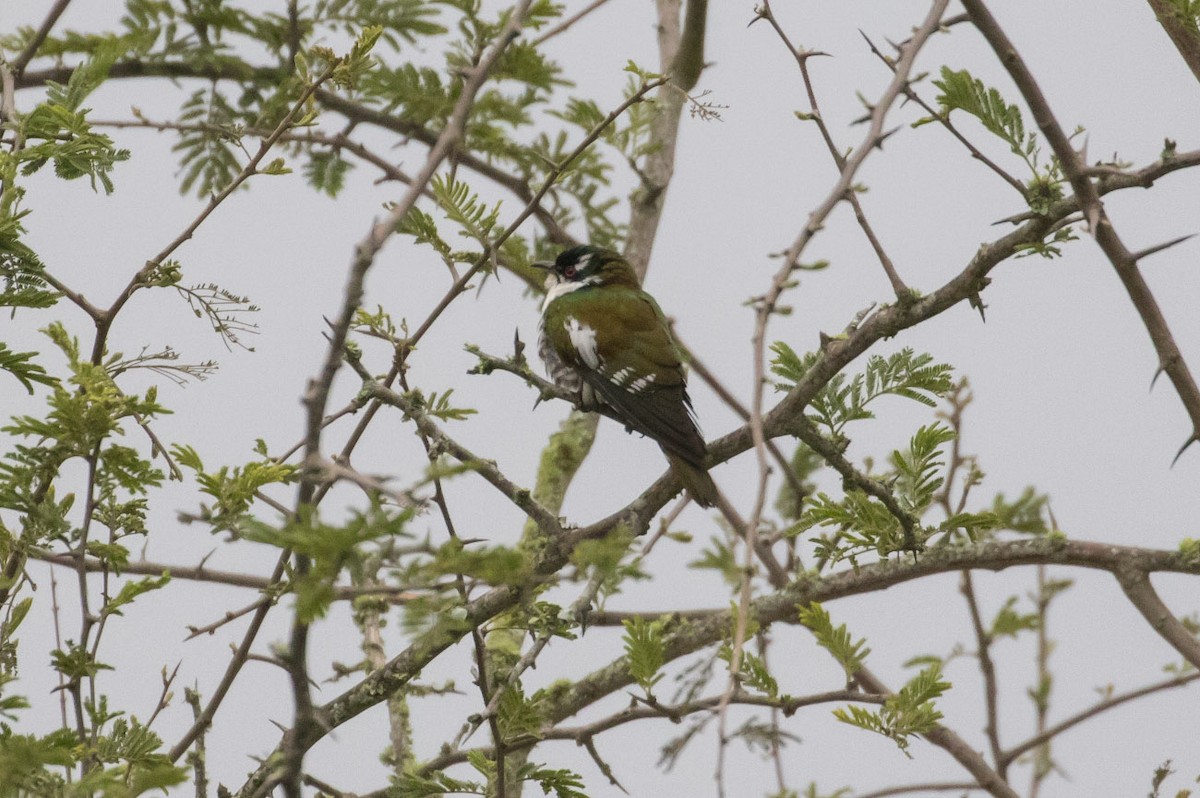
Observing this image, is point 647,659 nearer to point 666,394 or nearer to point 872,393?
point 872,393

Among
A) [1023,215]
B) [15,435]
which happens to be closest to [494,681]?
[15,435]

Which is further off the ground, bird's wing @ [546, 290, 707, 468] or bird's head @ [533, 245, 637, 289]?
bird's head @ [533, 245, 637, 289]

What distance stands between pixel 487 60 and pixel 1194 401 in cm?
191

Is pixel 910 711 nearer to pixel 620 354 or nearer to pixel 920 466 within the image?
pixel 920 466

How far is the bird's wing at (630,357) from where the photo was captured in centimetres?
467

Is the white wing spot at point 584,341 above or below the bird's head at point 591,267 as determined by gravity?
below

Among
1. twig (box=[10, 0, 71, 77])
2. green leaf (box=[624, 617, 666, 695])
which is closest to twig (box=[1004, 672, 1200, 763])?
green leaf (box=[624, 617, 666, 695])

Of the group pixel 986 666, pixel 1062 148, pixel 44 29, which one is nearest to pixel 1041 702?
pixel 986 666

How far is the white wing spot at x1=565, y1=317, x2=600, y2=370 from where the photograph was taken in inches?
202

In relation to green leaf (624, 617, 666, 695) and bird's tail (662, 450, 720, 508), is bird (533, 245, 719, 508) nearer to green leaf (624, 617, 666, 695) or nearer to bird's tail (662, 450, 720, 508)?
bird's tail (662, 450, 720, 508)

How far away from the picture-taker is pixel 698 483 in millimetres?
4160

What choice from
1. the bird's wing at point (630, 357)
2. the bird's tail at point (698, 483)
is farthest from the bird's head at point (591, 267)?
the bird's tail at point (698, 483)

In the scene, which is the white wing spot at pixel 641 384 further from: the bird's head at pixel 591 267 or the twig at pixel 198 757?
the twig at pixel 198 757

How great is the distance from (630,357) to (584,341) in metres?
0.22
